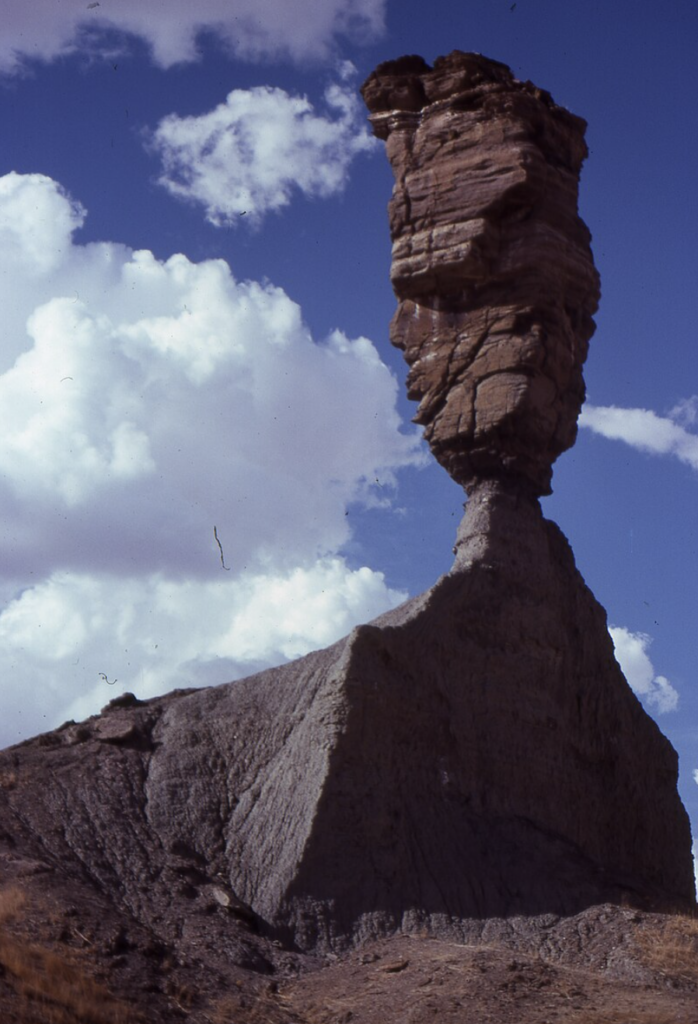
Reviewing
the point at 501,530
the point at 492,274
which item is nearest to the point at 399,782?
the point at 501,530

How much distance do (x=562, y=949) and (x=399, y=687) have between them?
14.5ft

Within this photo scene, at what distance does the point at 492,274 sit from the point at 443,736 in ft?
29.4

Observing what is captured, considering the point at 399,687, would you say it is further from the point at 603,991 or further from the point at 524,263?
the point at 524,263

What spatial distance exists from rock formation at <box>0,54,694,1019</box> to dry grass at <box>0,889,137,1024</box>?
1.25 m

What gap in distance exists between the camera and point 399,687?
2020 centimetres

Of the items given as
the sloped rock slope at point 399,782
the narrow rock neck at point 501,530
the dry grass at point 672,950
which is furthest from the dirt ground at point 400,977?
the narrow rock neck at point 501,530

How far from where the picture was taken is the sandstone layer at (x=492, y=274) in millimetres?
24562

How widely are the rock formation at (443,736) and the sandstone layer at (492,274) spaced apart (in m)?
0.05

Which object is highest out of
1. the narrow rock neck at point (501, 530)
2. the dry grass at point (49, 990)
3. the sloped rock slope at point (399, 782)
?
the narrow rock neck at point (501, 530)

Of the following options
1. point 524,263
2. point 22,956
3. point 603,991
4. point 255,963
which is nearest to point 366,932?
point 255,963

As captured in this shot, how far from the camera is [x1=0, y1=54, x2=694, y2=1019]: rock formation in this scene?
1848 centimetres

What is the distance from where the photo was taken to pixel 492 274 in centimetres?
2503

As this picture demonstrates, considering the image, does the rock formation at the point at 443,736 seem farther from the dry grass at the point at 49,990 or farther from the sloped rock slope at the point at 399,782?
the dry grass at the point at 49,990

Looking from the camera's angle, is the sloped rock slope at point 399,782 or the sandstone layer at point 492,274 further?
the sandstone layer at point 492,274
